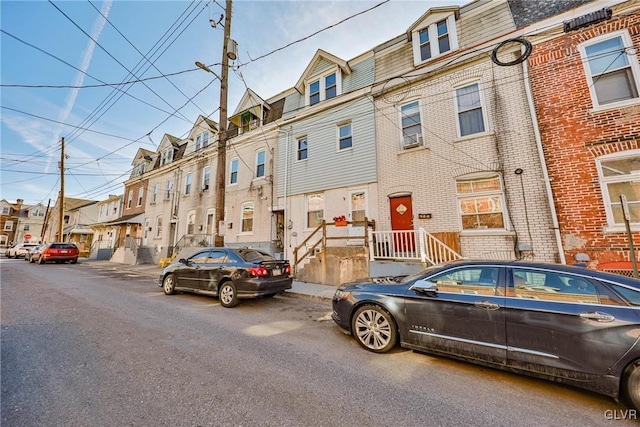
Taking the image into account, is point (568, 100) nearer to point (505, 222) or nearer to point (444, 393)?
point (505, 222)

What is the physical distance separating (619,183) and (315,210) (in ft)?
31.4

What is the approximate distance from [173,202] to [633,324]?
22.2 m

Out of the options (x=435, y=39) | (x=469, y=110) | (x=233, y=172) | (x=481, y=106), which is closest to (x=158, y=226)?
(x=233, y=172)

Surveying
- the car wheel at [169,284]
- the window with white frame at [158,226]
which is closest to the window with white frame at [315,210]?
the car wheel at [169,284]

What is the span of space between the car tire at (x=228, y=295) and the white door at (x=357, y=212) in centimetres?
512

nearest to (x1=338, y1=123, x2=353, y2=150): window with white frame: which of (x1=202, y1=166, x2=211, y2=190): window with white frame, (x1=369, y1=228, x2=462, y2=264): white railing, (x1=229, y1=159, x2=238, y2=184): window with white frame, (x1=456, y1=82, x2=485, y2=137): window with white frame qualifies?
(x1=456, y1=82, x2=485, y2=137): window with white frame

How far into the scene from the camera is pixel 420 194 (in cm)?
890

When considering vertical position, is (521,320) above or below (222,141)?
below

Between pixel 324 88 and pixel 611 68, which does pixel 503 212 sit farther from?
pixel 324 88

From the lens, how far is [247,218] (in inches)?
563

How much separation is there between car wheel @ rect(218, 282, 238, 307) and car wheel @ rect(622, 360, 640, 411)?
21.6 ft

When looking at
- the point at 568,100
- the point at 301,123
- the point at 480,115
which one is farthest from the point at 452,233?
the point at 301,123

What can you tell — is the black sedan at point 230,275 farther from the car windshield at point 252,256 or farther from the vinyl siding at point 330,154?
the vinyl siding at point 330,154

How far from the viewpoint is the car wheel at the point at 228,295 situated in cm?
642
